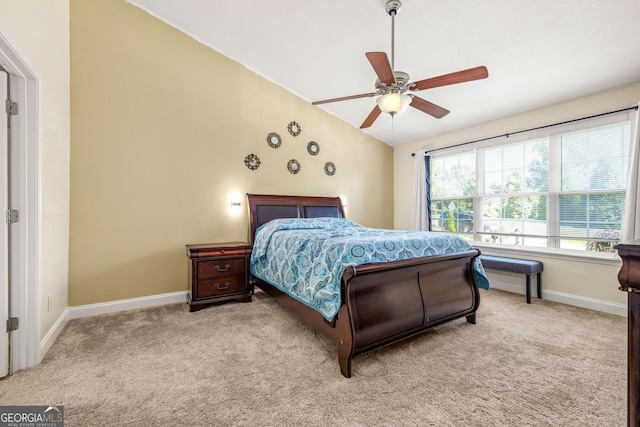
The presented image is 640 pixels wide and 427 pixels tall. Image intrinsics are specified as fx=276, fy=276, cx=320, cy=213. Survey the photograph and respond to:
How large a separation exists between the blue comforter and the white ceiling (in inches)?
79.7

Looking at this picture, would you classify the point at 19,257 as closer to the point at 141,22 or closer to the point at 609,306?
the point at 141,22

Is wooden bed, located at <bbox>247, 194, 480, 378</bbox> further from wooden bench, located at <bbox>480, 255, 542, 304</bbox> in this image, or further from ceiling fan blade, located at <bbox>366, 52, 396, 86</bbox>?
ceiling fan blade, located at <bbox>366, 52, 396, 86</bbox>

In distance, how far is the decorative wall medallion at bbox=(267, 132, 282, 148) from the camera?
4.24 m

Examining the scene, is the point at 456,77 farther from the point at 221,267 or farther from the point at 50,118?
the point at 50,118

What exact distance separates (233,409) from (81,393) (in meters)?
0.99

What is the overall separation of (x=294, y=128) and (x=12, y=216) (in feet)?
11.2

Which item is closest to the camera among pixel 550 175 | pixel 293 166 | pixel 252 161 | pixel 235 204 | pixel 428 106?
pixel 428 106

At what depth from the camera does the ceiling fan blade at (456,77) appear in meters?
2.10

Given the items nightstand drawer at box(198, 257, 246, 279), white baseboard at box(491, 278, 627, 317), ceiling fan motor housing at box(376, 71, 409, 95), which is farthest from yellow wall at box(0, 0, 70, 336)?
white baseboard at box(491, 278, 627, 317)

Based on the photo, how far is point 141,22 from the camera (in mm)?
3352

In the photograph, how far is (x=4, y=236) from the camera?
6.09 feet

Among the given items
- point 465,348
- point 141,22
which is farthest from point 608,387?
point 141,22

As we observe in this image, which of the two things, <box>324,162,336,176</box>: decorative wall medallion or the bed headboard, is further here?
<box>324,162,336,176</box>: decorative wall medallion

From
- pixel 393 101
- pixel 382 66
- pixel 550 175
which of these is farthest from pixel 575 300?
pixel 382 66
